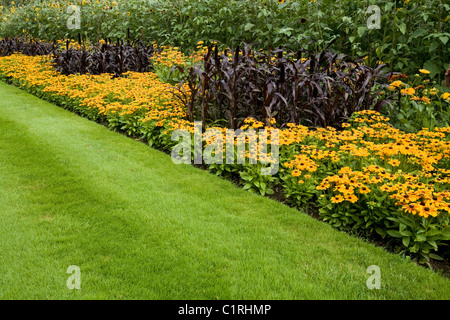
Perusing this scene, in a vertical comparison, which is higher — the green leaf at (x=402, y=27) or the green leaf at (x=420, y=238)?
the green leaf at (x=402, y=27)

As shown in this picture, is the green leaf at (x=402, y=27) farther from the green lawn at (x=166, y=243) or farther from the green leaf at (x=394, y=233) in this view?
the green leaf at (x=394, y=233)

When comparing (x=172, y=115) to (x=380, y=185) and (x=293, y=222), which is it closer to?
(x=293, y=222)

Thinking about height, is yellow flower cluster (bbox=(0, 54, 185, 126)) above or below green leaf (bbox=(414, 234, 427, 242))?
above

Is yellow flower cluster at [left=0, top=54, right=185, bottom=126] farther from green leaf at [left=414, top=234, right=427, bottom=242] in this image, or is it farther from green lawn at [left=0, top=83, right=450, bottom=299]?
green leaf at [left=414, top=234, right=427, bottom=242]

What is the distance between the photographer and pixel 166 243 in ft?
9.30

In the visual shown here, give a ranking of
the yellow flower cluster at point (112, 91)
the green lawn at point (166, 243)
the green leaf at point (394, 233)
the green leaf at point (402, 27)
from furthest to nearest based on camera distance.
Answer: the yellow flower cluster at point (112, 91)
the green leaf at point (402, 27)
the green leaf at point (394, 233)
the green lawn at point (166, 243)

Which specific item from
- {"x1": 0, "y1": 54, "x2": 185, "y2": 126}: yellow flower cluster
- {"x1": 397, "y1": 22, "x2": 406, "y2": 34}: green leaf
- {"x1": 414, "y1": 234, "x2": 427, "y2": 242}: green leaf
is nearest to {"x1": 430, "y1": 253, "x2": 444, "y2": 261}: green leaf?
{"x1": 414, "y1": 234, "x2": 427, "y2": 242}: green leaf

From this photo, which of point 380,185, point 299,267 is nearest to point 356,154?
point 380,185

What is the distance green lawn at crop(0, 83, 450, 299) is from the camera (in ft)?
7.75

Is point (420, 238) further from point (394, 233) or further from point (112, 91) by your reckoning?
point (112, 91)

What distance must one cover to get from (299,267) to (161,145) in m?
3.02

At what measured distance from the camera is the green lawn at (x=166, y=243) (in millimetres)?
2361

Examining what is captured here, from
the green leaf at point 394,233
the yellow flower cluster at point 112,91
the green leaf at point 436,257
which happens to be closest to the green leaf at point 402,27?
the yellow flower cluster at point 112,91
